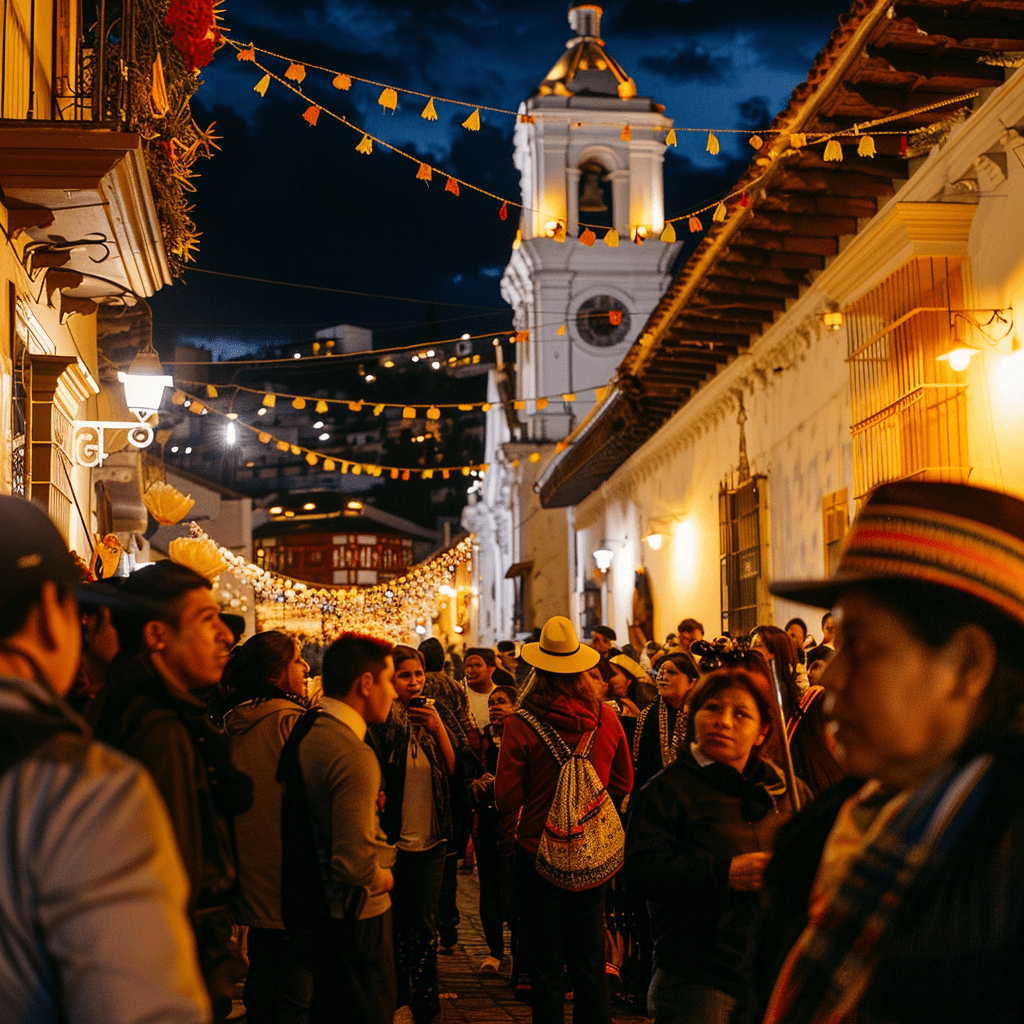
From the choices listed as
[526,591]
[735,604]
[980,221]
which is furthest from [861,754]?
[526,591]

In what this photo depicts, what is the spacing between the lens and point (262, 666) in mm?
5793

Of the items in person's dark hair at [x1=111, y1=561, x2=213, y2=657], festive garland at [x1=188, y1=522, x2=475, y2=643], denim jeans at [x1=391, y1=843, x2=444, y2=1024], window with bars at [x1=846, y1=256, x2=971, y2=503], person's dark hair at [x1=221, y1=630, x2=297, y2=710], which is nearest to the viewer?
person's dark hair at [x1=111, y1=561, x2=213, y2=657]

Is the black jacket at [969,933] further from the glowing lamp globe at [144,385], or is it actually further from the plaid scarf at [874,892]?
the glowing lamp globe at [144,385]

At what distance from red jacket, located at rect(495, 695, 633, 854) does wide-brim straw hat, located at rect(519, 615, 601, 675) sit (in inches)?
6.1

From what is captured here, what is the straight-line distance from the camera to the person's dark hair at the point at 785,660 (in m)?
6.01

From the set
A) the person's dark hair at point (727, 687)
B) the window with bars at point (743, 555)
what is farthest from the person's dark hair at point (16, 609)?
Result: the window with bars at point (743, 555)

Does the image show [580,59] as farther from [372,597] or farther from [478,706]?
[478,706]

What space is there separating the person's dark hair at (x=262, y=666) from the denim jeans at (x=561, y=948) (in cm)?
148

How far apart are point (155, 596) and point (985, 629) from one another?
2662mm

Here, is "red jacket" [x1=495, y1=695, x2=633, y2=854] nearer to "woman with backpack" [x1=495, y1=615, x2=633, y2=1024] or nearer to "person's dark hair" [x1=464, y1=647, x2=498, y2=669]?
"woman with backpack" [x1=495, y1=615, x2=633, y2=1024]

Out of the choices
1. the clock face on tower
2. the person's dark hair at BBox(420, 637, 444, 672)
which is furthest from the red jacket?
the clock face on tower

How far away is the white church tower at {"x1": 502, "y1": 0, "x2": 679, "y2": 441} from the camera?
37031 mm

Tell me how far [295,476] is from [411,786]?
82.1m

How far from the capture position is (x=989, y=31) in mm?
7789
